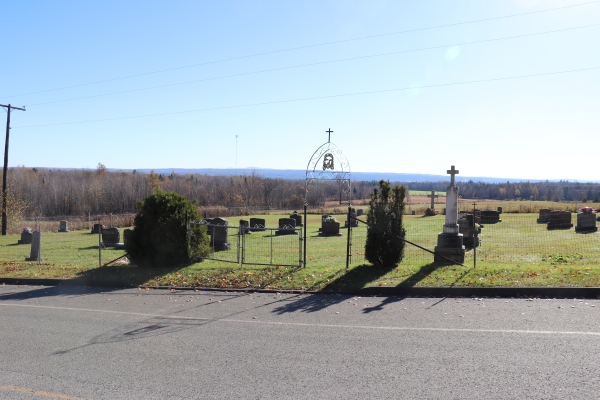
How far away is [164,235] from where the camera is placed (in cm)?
1520

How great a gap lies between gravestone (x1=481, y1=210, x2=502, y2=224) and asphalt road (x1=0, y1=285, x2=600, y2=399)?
88.7ft

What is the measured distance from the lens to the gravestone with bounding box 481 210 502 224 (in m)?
35.8


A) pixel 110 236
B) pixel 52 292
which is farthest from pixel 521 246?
pixel 110 236

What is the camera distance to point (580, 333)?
762 cm

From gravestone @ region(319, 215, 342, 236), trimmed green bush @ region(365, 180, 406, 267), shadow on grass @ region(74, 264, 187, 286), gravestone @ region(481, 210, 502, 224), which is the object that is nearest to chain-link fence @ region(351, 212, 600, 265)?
trimmed green bush @ region(365, 180, 406, 267)

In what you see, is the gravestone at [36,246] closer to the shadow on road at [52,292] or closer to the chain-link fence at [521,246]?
the shadow on road at [52,292]

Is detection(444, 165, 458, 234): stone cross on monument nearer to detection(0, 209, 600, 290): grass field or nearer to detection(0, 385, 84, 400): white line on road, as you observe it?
detection(0, 209, 600, 290): grass field

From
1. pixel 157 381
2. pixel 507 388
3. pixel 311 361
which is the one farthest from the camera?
pixel 311 361

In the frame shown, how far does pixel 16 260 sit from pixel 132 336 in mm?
13060

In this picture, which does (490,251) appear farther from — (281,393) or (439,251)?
(281,393)

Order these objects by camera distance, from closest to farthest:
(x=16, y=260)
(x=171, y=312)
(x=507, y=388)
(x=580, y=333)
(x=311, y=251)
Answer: (x=507, y=388) < (x=580, y=333) < (x=171, y=312) < (x=16, y=260) < (x=311, y=251)

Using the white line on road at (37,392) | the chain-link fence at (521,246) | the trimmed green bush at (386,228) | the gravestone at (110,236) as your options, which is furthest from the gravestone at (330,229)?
the white line on road at (37,392)

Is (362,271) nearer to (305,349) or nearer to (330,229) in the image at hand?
(305,349)

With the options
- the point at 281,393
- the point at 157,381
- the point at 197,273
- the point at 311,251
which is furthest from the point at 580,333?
the point at 311,251
